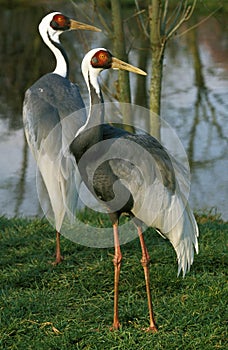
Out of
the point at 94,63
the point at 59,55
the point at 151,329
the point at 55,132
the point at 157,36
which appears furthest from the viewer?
the point at 157,36

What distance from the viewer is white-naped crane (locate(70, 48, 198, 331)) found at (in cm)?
406

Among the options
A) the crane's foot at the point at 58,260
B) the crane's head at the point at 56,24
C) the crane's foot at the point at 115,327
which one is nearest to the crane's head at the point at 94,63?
the crane's foot at the point at 115,327

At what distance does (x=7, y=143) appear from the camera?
9758mm

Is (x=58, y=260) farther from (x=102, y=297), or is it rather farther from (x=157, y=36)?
(x=157, y=36)

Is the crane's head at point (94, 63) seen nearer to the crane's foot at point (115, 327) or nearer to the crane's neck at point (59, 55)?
the crane's foot at point (115, 327)

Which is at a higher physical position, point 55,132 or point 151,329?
point 55,132

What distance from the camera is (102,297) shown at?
4.53 m

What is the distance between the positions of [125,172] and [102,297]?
0.90 m

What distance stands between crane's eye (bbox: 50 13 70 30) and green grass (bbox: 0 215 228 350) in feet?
5.34

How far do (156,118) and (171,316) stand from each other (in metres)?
3.08

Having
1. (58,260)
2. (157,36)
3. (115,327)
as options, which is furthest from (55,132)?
(157,36)

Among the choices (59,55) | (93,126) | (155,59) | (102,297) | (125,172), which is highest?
(59,55)

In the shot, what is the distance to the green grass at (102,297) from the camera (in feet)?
13.0

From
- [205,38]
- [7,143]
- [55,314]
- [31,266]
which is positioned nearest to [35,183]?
[7,143]
